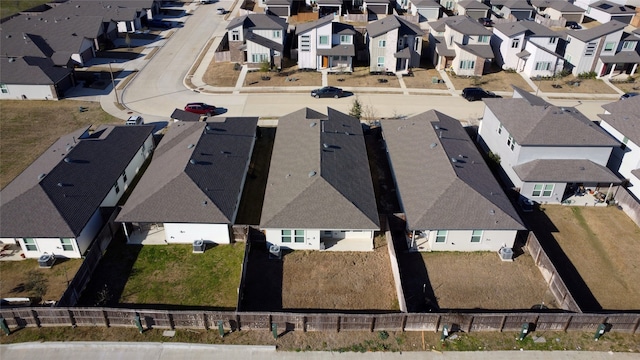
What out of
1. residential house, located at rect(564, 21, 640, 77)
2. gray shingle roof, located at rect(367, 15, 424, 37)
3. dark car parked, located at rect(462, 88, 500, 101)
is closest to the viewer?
dark car parked, located at rect(462, 88, 500, 101)

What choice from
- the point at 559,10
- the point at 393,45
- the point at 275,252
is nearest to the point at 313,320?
the point at 275,252

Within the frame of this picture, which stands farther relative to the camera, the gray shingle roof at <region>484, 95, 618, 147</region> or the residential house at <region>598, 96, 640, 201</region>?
the residential house at <region>598, 96, 640, 201</region>

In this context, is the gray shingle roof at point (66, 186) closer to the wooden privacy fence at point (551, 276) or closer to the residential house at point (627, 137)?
the wooden privacy fence at point (551, 276)

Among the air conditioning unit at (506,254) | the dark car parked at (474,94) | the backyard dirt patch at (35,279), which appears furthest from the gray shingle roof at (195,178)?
the dark car parked at (474,94)

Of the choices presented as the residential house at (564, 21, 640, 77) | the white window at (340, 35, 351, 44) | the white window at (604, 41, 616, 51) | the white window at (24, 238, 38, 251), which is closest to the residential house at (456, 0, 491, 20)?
the residential house at (564, 21, 640, 77)

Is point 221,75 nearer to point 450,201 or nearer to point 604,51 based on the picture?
point 450,201

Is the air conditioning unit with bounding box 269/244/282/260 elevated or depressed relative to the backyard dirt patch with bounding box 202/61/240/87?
depressed

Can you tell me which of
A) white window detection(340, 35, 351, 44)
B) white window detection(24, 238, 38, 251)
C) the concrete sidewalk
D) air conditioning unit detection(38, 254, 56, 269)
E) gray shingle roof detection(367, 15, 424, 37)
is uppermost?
gray shingle roof detection(367, 15, 424, 37)

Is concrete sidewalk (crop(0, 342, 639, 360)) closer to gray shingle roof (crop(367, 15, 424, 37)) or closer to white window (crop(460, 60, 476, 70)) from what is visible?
white window (crop(460, 60, 476, 70))
